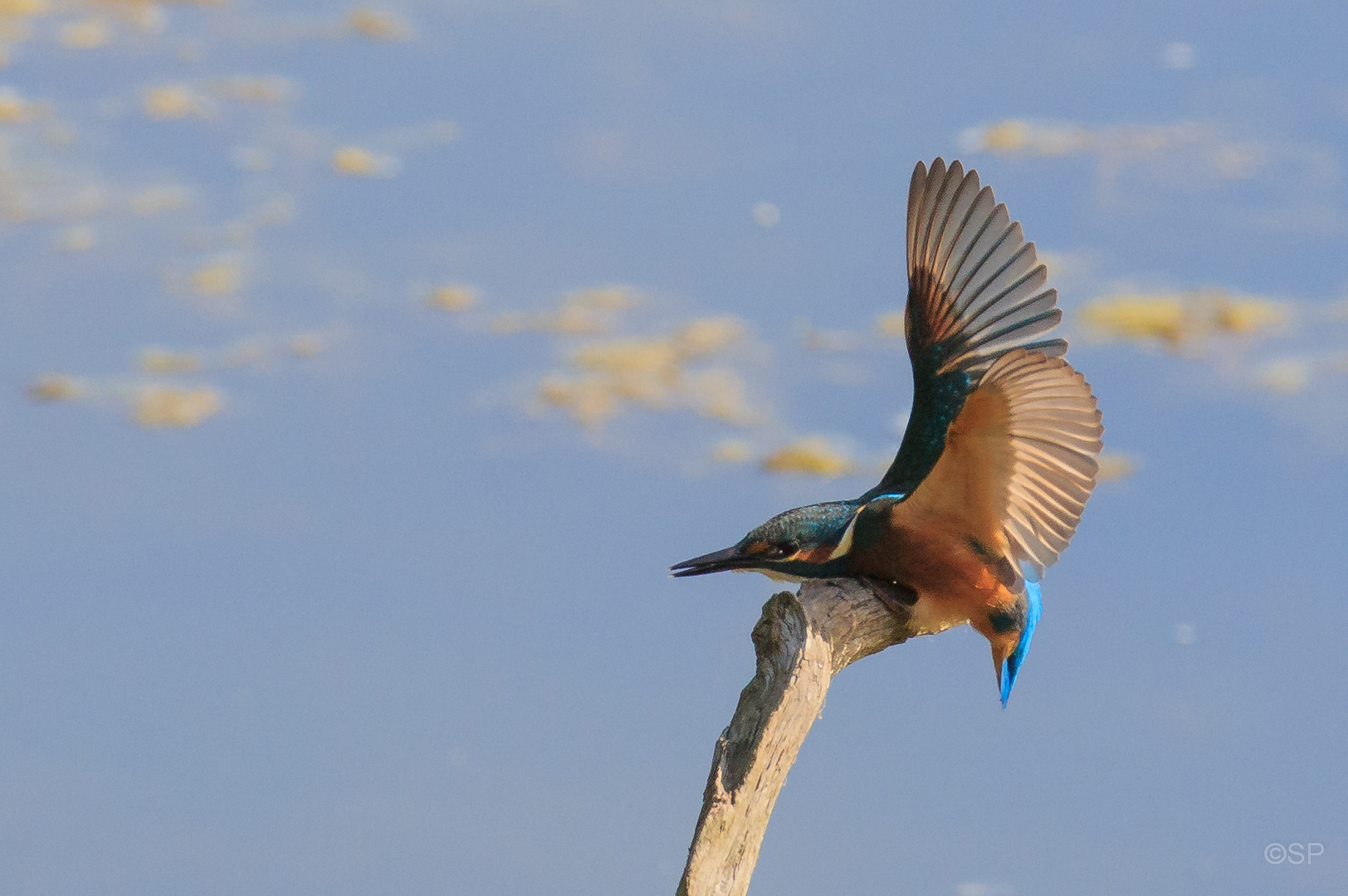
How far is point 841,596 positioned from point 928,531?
11cm

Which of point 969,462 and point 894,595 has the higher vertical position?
point 969,462

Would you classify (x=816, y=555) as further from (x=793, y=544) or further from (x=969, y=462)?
(x=969, y=462)

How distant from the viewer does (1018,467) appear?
4.66ft

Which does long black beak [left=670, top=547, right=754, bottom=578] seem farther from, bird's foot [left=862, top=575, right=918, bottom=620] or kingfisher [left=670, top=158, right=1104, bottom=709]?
bird's foot [left=862, top=575, right=918, bottom=620]

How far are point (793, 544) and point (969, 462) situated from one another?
191mm

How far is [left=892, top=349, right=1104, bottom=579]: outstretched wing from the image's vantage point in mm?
1364

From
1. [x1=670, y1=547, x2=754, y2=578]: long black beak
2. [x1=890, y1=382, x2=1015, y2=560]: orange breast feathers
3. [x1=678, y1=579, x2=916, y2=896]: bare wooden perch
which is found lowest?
[x1=678, y1=579, x2=916, y2=896]: bare wooden perch

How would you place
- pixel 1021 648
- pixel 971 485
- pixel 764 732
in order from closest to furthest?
pixel 764 732, pixel 971 485, pixel 1021 648

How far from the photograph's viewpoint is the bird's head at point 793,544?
1.46 m

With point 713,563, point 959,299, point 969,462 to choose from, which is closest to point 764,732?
point 713,563

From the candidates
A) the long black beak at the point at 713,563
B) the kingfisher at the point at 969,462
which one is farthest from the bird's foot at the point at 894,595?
the long black beak at the point at 713,563

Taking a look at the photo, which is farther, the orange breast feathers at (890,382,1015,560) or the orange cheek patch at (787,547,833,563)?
the orange cheek patch at (787,547,833,563)

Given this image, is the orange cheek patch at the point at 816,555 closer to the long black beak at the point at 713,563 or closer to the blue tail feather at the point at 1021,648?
the long black beak at the point at 713,563

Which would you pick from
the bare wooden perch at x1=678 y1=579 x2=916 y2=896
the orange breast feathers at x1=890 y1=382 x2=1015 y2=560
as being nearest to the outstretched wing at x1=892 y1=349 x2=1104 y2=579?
the orange breast feathers at x1=890 y1=382 x2=1015 y2=560
